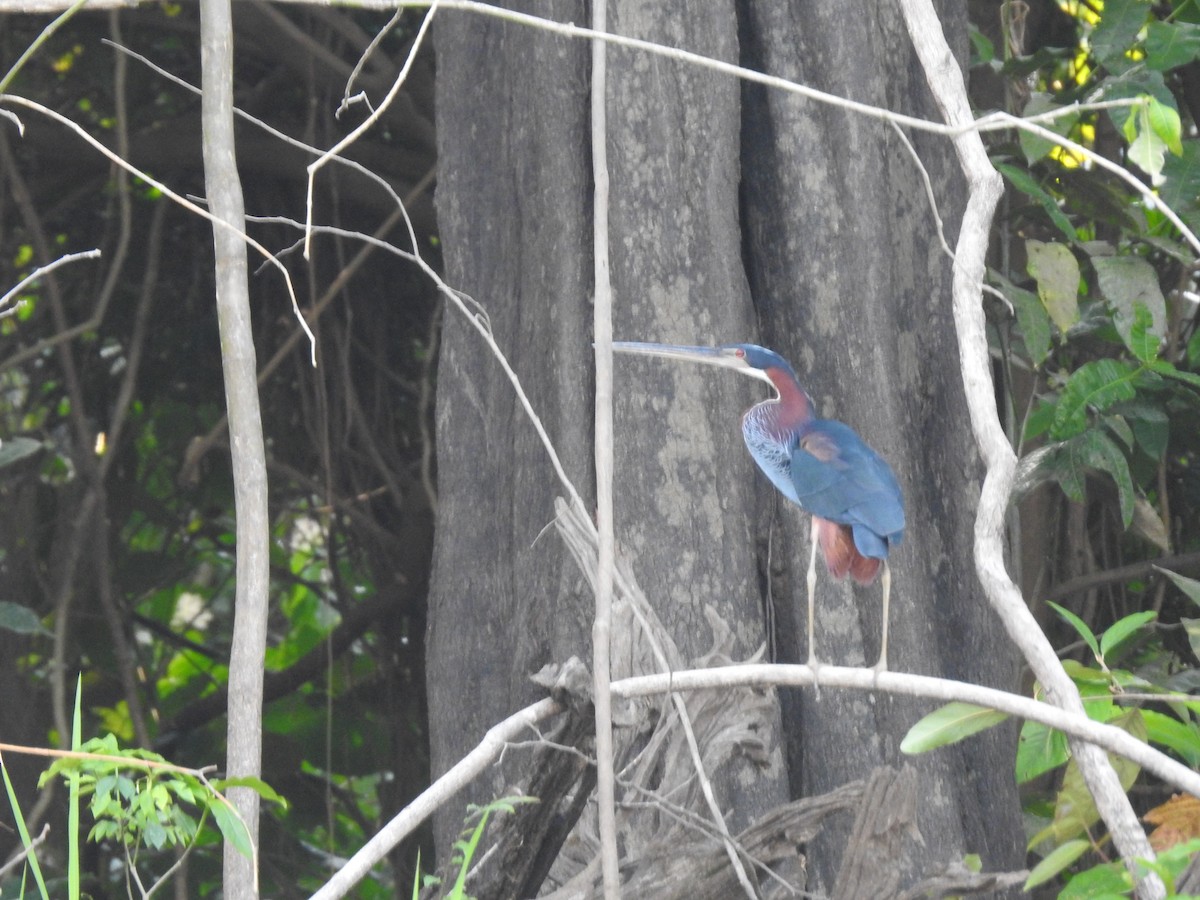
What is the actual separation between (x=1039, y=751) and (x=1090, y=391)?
92 cm

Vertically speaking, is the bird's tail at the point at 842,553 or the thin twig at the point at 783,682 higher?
the bird's tail at the point at 842,553

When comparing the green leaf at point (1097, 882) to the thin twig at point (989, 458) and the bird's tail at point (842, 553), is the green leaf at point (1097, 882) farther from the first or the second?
the bird's tail at point (842, 553)

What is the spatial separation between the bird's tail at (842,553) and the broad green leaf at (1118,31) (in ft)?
4.44

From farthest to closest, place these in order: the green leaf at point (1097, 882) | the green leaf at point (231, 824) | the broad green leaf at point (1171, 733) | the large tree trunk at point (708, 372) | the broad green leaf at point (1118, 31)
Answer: the broad green leaf at point (1118, 31) < the large tree trunk at point (708, 372) < the broad green leaf at point (1171, 733) < the green leaf at point (1097, 882) < the green leaf at point (231, 824)

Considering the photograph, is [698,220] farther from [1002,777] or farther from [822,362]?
[1002,777]

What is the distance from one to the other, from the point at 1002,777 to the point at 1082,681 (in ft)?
1.77

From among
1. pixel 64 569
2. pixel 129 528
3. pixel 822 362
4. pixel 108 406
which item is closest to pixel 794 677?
pixel 822 362

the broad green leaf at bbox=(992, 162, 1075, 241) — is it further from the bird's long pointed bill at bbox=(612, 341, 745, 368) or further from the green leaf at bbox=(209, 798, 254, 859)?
the green leaf at bbox=(209, 798, 254, 859)

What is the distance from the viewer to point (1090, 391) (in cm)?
249

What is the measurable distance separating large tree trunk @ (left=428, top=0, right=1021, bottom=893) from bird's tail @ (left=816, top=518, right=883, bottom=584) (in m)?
0.26

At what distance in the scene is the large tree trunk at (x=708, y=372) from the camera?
2146 millimetres

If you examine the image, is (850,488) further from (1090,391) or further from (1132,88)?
(1132,88)

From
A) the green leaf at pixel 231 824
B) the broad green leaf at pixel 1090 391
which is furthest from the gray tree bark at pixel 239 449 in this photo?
the broad green leaf at pixel 1090 391

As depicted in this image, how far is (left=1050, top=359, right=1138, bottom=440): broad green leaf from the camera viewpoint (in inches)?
98.0
